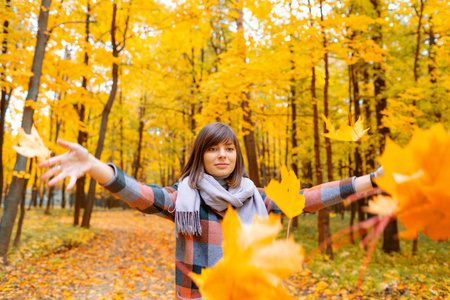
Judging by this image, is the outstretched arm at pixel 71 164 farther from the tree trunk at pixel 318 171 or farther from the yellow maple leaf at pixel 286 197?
the tree trunk at pixel 318 171

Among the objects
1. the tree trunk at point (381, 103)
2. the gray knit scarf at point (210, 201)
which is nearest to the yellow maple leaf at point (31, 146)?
the gray knit scarf at point (210, 201)

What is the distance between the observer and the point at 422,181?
31 cm

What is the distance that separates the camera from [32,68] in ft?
16.5

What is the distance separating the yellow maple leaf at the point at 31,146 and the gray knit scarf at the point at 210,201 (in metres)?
0.94

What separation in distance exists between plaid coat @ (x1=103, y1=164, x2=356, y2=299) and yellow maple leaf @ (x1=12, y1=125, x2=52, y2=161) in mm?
656

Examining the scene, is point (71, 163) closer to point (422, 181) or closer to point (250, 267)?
point (250, 267)

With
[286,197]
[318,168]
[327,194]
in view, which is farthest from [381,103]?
[286,197]

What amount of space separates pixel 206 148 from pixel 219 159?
0.34 feet

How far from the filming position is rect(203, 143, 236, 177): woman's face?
1591mm

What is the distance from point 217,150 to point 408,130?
422cm

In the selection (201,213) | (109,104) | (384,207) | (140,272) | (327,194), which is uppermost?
(109,104)

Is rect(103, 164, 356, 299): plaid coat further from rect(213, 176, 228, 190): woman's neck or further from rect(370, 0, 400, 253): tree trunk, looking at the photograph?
rect(370, 0, 400, 253): tree trunk

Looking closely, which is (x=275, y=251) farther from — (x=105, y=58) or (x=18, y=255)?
(x=105, y=58)

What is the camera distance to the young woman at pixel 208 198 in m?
1.38
